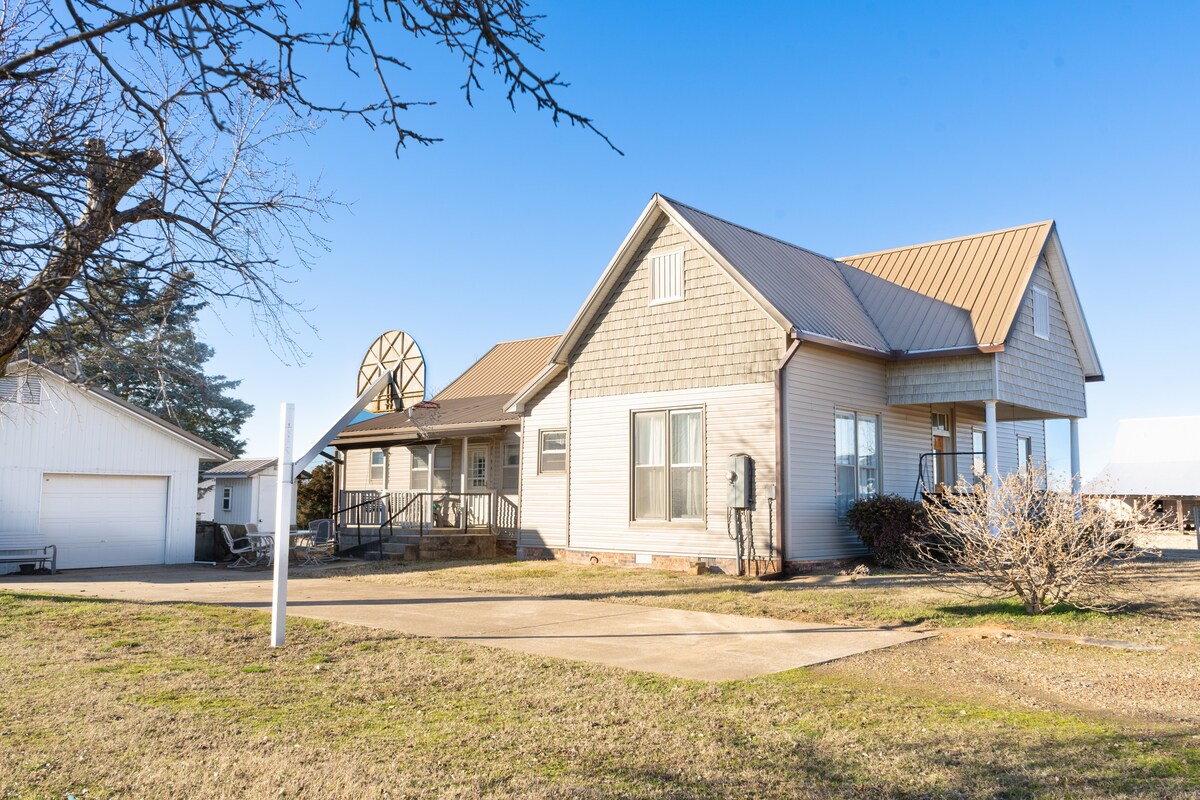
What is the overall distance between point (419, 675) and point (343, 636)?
7.80 feet

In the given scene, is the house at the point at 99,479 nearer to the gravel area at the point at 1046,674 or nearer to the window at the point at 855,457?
the window at the point at 855,457

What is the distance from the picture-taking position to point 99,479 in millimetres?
21672

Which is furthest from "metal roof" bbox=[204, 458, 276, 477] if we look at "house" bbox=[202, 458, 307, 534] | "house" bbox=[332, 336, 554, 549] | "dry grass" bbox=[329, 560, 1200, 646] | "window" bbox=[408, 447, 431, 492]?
"dry grass" bbox=[329, 560, 1200, 646]

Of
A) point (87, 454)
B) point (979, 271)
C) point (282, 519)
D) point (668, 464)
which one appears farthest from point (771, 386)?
point (87, 454)

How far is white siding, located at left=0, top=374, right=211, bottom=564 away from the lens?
65.6ft

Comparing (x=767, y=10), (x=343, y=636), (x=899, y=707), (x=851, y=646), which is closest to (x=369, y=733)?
(x=899, y=707)

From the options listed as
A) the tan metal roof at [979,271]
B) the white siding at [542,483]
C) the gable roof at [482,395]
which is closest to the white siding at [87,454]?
the gable roof at [482,395]

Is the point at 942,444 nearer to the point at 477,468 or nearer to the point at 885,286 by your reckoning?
the point at 885,286

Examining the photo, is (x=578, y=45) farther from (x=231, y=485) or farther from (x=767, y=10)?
(x=231, y=485)

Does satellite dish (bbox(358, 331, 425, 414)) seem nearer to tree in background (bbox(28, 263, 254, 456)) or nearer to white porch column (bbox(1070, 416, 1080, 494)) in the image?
white porch column (bbox(1070, 416, 1080, 494))

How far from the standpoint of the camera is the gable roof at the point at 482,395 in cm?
2364

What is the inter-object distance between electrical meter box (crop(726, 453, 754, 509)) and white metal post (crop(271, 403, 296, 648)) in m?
8.01

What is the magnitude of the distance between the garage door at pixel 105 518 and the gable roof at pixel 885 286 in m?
10.6

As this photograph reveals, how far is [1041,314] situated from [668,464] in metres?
8.61
